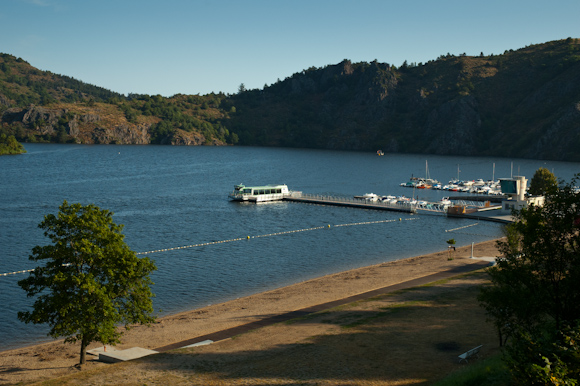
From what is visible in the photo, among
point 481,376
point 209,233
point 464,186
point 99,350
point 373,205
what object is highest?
point 464,186

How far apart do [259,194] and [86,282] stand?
93972 millimetres

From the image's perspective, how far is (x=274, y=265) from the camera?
64.9m

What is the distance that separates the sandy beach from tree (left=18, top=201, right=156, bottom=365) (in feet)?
9.00

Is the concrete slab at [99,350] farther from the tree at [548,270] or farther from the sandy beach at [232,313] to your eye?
the tree at [548,270]

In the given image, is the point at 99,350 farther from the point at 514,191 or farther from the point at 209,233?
the point at 514,191

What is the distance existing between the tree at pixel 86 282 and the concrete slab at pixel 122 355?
0.87 meters

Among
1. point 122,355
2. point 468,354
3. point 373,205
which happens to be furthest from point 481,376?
point 373,205

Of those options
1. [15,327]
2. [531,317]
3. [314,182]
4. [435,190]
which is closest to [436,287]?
[531,317]

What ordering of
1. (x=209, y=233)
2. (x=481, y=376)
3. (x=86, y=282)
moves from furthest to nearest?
(x=209, y=233) < (x=86, y=282) < (x=481, y=376)

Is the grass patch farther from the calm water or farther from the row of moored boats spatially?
the row of moored boats

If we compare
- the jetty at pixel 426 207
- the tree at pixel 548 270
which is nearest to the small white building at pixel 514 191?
Answer: the jetty at pixel 426 207

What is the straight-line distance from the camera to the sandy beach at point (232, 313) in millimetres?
33688

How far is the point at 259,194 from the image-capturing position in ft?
409

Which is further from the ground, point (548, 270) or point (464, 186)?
point (548, 270)
